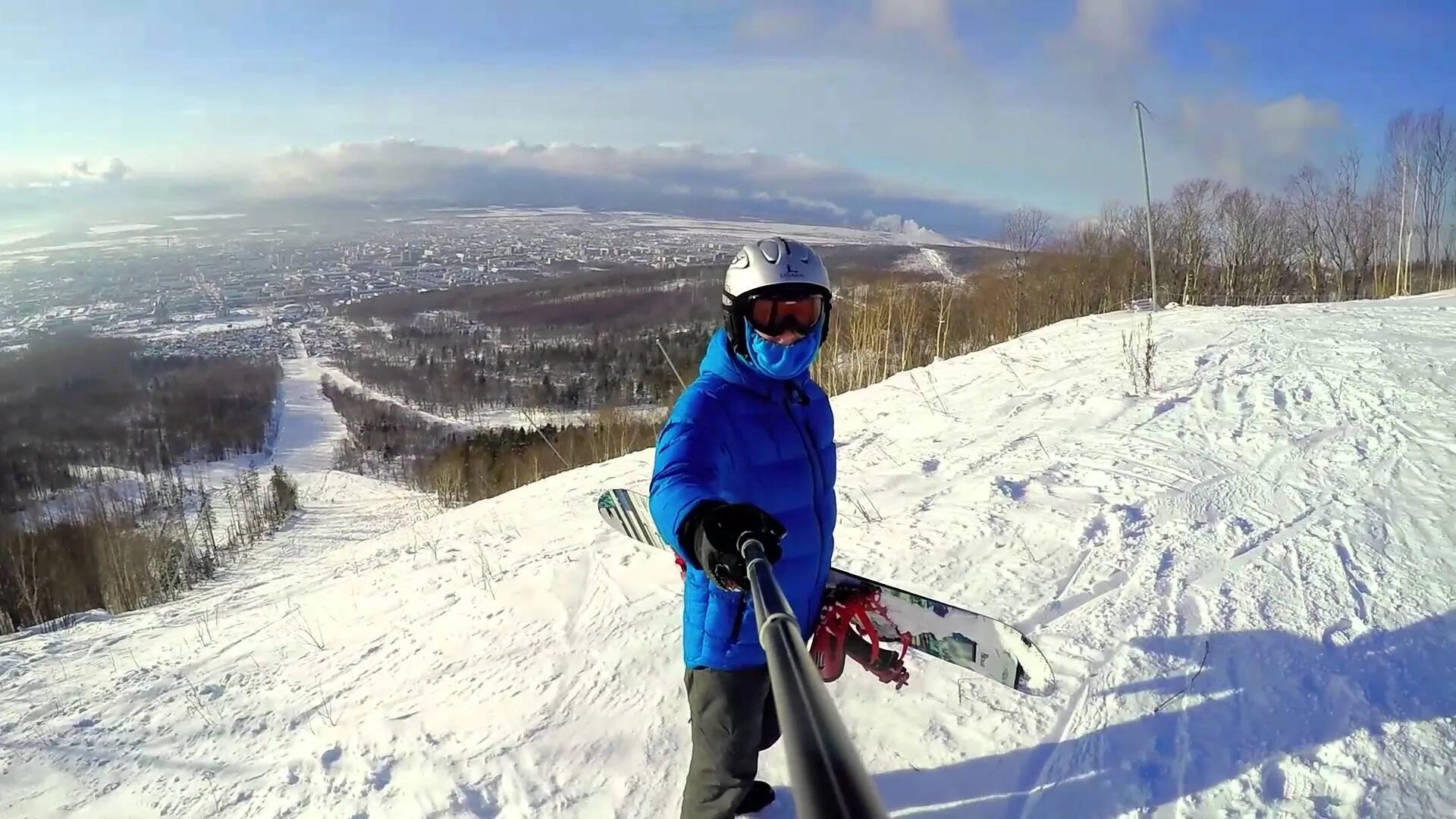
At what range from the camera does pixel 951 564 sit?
13.6 feet

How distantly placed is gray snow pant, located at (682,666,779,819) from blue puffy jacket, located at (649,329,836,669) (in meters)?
0.06

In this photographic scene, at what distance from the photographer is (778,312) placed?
6.93ft

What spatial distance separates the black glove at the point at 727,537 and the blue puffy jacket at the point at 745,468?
24 cm

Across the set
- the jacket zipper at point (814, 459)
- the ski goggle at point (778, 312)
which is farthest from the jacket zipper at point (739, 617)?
the ski goggle at point (778, 312)

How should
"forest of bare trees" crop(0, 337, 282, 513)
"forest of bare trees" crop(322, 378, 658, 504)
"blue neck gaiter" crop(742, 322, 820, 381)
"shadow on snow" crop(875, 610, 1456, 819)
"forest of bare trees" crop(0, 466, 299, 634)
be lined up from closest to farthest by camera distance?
"blue neck gaiter" crop(742, 322, 820, 381)
"shadow on snow" crop(875, 610, 1456, 819)
"forest of bare trees" crop(0, 466, 299, 634)
"forest of bare trees" crop(322, 378, 658, 504)
"forest of bare trees" crop(0, 337, 282, 513)

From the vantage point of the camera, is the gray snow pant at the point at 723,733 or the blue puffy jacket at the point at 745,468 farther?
the gray snow pant at the point at 723,733

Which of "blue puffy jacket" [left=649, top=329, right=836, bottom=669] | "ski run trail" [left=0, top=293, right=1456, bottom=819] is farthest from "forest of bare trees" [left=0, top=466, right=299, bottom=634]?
"blue puffy jacket" [left=649, top=329, right=836, bottom=669]

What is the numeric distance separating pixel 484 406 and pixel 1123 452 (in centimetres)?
7243

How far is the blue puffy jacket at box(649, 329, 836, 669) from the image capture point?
1948 mm

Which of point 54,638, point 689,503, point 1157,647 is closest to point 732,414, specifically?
point 689,503

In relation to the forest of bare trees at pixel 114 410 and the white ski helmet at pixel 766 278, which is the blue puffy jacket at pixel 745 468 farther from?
the forest of bare trees at pixel 114 410

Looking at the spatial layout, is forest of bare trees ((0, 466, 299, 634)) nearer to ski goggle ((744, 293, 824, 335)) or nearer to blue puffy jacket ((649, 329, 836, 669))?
blue puffy jacket ((649, 329, 836, 669))

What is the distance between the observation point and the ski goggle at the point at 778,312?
210cm

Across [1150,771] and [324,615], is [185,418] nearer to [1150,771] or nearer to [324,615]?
[324,615]
